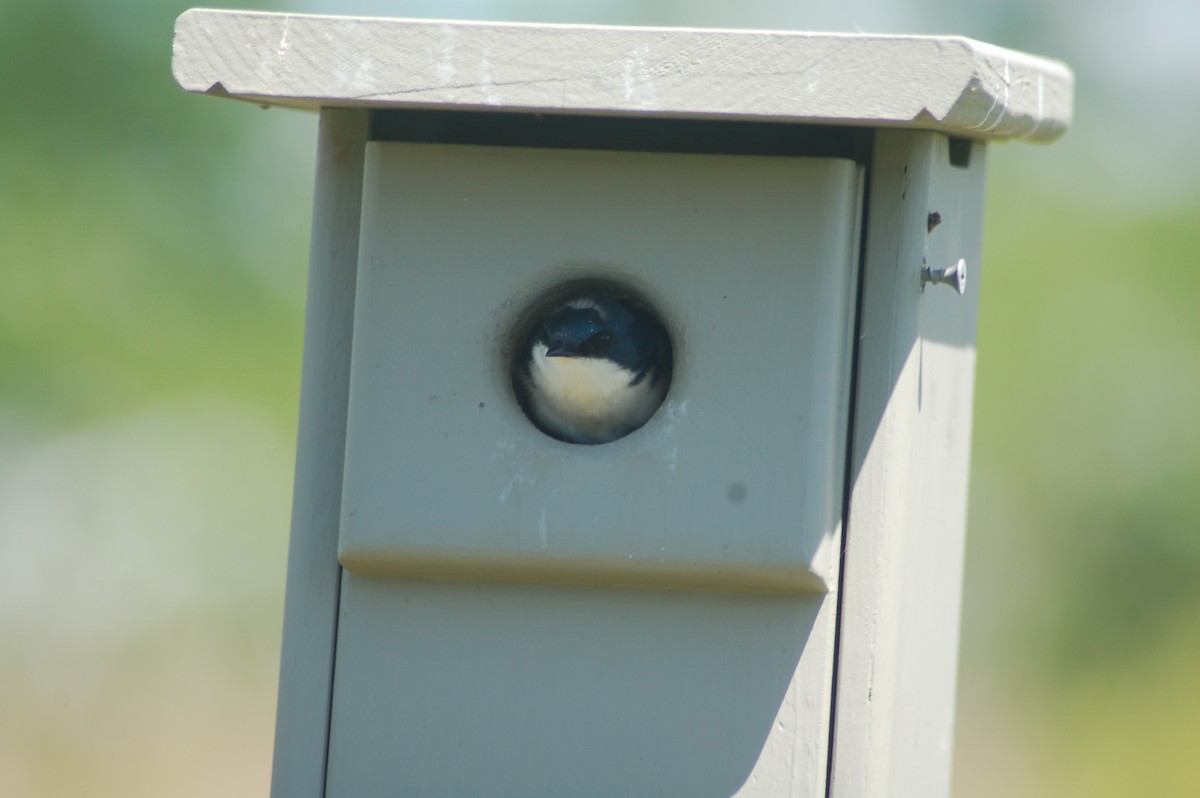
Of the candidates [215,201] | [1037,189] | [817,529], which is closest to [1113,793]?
[1037,189]

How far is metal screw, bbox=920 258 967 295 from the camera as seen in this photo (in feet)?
4.50

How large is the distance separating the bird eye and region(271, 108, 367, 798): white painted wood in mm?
209

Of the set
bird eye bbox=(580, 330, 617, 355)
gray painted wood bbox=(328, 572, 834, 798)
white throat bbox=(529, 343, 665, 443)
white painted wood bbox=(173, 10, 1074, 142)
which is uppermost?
white painted wood bbox=(173, 10, 1074, 142)

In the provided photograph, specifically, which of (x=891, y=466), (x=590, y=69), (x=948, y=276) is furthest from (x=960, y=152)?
(x=590, y=69)

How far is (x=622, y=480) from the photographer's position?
1336 millimetres

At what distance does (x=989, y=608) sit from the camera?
14.7 feet

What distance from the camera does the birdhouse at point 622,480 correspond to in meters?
1.33

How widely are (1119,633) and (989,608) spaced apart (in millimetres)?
363

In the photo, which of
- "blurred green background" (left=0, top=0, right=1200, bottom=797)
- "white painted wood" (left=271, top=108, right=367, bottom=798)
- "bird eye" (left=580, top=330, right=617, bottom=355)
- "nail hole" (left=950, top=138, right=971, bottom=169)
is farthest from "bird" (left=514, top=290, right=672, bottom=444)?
"blurred green background" (left=0, top=0, right=1200, bottom=797)

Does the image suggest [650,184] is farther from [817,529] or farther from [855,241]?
[817,529]

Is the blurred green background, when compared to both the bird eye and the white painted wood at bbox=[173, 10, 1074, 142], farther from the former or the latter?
the white painted wood at bbox=[173, 10, 1074, 142]

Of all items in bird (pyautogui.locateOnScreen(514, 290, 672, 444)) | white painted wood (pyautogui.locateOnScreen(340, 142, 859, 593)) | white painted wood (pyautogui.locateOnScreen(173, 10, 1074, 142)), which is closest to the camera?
white painted wood (pyautogui.locateOnScreen(173, 10, 1074, 142))

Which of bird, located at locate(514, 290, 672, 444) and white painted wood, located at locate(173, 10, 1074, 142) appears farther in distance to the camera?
bird, located at locate(514, 290, 672, 444)

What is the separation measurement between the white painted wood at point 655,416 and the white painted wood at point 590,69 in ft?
0.42
